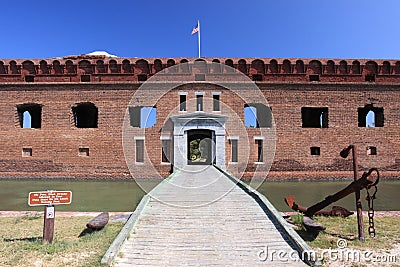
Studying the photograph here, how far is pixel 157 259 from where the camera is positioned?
426 centimetres

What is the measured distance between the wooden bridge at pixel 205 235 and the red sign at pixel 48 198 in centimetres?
126

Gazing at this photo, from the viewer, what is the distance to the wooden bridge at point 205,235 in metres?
4.28

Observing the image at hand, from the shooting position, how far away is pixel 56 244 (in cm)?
528

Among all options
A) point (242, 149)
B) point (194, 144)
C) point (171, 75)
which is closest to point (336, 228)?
point (242, 149)

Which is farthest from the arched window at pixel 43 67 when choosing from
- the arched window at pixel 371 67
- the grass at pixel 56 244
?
the arched window at pixel 371 67

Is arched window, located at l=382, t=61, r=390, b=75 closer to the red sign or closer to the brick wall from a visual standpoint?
the brick wall

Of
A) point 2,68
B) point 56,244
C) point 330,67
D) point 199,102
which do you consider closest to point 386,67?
point 330,67

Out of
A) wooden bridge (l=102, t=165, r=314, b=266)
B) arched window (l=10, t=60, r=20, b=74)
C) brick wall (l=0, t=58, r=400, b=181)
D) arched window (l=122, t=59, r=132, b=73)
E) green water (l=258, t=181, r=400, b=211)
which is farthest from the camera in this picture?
arched window (l=10, t=60, r=20, b=74)

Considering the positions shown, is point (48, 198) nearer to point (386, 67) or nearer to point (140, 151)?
point (140, 151)

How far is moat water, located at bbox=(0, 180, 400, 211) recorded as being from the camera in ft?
32.7

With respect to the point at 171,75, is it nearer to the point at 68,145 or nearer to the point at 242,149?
the point at 242,149

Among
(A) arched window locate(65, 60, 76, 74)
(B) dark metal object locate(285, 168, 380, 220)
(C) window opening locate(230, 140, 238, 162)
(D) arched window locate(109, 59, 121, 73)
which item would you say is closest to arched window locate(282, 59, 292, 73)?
(C) window opening locate(230, 140, 238, 162)

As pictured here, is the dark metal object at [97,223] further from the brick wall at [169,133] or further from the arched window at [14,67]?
the arched window at [14,67]

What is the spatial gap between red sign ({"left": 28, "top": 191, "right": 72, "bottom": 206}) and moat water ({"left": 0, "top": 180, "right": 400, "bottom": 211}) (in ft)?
13.2
